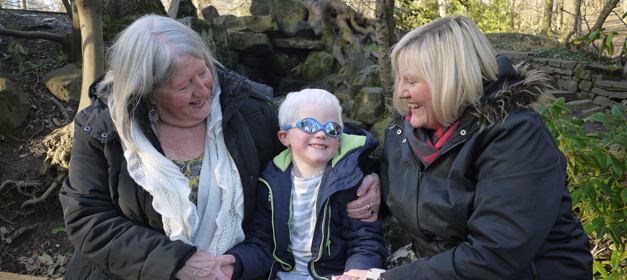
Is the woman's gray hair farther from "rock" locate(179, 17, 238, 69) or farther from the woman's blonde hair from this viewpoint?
"rock" locate(179, 17, 238, 69)

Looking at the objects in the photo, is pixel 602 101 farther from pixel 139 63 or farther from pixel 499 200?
pixel 139 63

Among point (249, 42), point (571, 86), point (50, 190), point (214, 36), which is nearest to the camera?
point (50, 190)

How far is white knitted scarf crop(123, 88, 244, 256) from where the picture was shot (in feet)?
6.26

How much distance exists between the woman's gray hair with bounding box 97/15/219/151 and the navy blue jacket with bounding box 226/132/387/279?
707 mm

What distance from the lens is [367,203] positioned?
2.07 meters

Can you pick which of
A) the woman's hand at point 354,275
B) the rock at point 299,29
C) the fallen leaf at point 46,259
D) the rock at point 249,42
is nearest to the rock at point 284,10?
the rock at point 299,29

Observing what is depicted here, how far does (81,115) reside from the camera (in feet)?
6.62

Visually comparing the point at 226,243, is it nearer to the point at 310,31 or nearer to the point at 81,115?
the point at 81,115

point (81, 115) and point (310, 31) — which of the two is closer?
point (81, 115)

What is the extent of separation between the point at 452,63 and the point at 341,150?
724 millimetres

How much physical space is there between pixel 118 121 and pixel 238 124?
0.56 metres

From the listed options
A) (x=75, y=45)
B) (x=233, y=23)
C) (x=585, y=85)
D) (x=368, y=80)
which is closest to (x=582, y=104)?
(x=585, y=85)

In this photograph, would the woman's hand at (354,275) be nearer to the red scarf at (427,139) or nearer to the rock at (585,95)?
the red scarf at (427,139)

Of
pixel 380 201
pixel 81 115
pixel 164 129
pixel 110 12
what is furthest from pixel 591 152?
pixel 110 12
